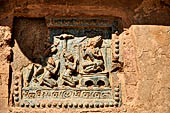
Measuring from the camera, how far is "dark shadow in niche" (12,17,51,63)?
3959 mm

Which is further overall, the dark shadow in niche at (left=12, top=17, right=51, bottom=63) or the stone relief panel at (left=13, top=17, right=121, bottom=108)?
the dark shadow in niche at (left=12, top=17, right=51, bottom=63)

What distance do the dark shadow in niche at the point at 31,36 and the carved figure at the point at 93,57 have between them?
44cm

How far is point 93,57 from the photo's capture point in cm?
391

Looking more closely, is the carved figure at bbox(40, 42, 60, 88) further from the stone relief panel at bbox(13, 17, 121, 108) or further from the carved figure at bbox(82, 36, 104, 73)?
the carved figure at bbox(82, 36, 104, 73)

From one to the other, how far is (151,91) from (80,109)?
757 millimetres

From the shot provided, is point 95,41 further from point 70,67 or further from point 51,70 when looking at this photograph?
point 51,70

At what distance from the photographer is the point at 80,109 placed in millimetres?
3693

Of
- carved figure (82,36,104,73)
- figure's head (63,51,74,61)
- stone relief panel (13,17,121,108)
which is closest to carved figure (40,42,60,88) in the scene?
stone relief panel (13,17,121,108)

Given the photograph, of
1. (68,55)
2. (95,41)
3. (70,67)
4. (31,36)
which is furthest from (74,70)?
(31,36)

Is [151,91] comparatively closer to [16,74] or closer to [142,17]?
[142,17]

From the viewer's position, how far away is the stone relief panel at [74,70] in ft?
12.3

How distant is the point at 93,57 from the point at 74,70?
253 millimetres

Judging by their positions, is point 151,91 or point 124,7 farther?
point 124,7

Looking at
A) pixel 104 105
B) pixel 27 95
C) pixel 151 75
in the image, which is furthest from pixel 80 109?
pixel 151 75
